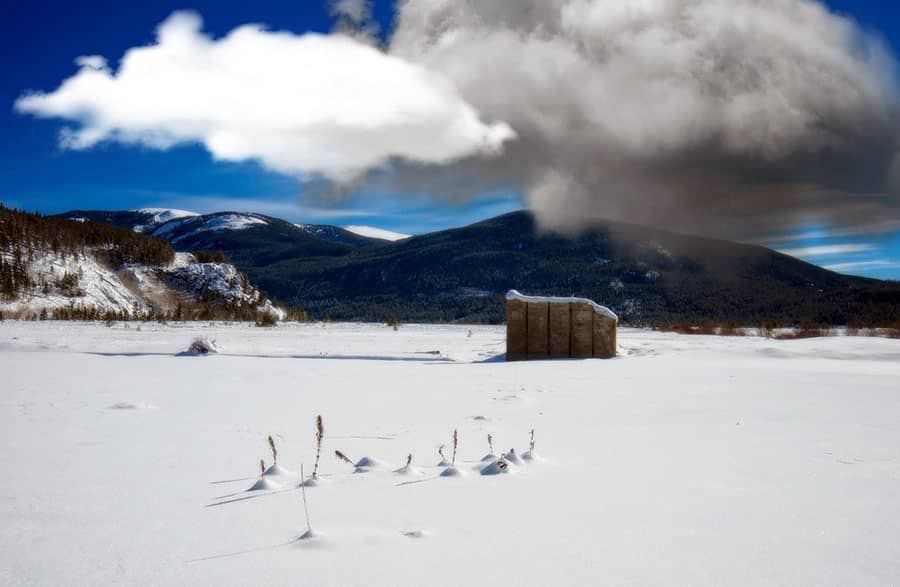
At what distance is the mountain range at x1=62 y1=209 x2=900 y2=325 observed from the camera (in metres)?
85.4

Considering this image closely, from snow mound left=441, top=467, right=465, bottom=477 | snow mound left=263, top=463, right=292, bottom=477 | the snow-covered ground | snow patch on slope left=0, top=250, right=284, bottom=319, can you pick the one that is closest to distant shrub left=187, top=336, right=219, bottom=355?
the snow-covered ground

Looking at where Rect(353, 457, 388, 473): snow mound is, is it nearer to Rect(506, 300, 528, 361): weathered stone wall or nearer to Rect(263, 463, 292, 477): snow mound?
Rect(263, 463, 292, 477): snow mound

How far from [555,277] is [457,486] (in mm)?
112731

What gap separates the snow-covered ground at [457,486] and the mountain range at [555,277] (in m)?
63.5

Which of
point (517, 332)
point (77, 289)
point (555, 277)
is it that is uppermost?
point (555, 277)

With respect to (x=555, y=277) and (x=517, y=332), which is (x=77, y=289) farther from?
(x=555, y=277)

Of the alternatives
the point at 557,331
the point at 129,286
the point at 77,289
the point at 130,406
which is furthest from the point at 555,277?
the point at 130,406

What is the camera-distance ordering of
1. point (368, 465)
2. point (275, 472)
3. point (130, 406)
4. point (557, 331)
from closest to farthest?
point (275, 472), point (368, 465), point (130, 406), point (557, 331)

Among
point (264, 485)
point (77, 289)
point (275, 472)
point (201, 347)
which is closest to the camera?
point (264, 485)

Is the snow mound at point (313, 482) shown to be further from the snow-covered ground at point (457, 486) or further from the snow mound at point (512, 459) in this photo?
the snow mound at point (512, 459)

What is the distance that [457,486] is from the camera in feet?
10.5

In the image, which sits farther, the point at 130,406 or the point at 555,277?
the point at 555,277

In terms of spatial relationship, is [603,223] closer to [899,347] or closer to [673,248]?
[673,248]

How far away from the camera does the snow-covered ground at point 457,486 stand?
7.22 ft
